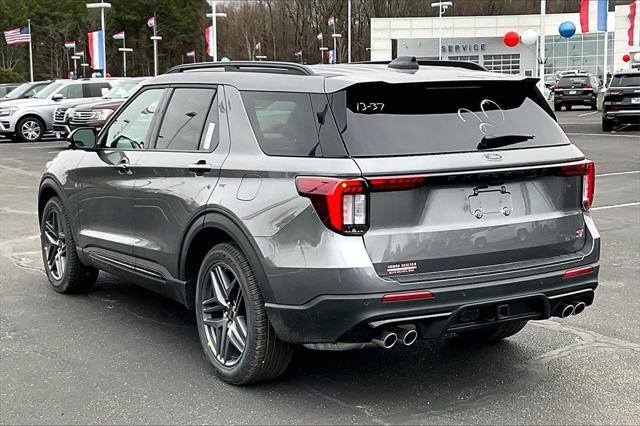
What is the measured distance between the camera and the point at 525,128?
183 inches

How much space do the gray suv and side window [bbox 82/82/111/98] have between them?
2091cm

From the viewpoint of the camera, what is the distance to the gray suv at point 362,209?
4.08m

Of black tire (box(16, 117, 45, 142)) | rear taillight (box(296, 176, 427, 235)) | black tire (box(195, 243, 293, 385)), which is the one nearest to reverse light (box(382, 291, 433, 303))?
rear taillight (box(296, 176, 427, 235))

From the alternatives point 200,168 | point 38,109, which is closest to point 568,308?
point 200,168

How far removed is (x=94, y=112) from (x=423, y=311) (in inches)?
726

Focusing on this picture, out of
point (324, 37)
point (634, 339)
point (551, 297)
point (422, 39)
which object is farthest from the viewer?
point (324, 37)

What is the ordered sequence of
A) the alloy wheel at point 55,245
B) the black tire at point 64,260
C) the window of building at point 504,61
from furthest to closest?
the window of building at point 504,61, the alloy wheel at point 55,245, the black tire at point 64,260

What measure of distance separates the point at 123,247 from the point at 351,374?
181 cm

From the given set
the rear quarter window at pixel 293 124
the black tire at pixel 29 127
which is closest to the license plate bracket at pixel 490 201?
the rear quarter window at pixel 293 124

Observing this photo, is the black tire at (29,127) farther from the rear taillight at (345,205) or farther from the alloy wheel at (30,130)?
the rear taillight at (345,205)

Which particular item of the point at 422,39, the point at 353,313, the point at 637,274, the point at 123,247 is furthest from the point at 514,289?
the point at 422,39

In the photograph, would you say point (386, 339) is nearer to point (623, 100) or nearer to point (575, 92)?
point (623, 100)

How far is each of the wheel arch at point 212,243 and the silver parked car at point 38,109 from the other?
70.8ft

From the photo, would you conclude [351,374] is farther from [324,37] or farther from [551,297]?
[324,37]
